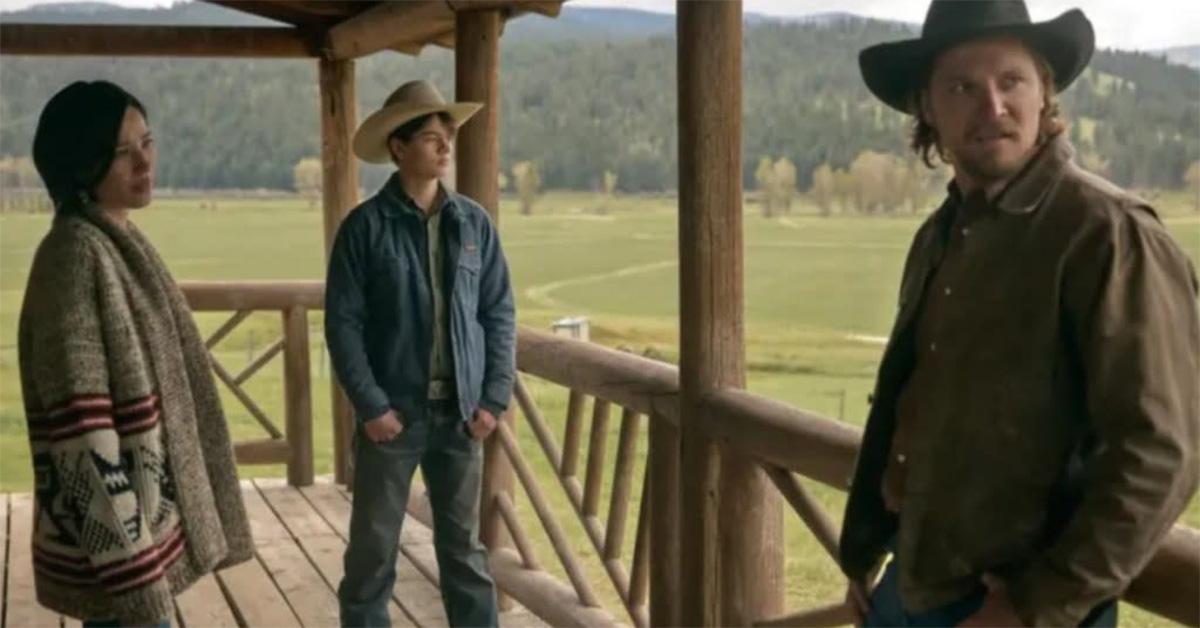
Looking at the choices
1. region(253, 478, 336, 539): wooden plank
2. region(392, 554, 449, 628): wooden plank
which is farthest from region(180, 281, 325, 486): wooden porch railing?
region(392, 554, 449, 628): wooden plank

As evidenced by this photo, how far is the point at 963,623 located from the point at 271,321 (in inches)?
851

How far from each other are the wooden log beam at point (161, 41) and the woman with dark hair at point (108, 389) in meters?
4.15

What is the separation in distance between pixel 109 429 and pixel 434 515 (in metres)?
1.68

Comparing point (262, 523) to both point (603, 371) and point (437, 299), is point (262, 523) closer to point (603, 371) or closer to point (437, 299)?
point (603, 371)

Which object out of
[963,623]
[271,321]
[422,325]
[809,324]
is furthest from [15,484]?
[963,623]

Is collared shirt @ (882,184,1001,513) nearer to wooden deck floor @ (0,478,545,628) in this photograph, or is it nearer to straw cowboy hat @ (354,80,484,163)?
straw cowboy hat @ (354,80,484,163)

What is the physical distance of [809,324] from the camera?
76.2 feet

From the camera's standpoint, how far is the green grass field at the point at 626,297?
757 inches

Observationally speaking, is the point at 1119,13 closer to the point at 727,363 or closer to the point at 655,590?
the point at 727,363

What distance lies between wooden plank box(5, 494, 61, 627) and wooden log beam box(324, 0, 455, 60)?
207 centimetres

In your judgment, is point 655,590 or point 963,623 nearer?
point 963,623

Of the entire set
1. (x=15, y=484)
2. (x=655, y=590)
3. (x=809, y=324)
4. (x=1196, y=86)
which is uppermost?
(x=1196, y=86)

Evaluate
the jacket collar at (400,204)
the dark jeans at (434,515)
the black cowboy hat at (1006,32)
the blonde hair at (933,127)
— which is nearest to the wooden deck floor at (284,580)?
the dark jeans at (434,515)

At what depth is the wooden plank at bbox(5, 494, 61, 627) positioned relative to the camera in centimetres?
477
